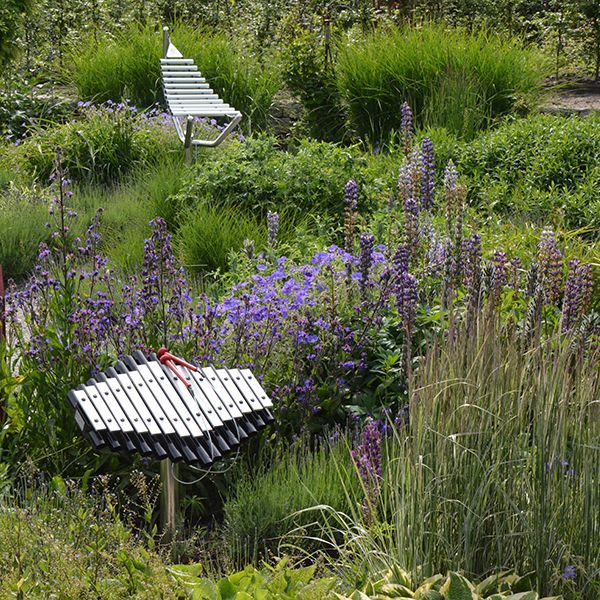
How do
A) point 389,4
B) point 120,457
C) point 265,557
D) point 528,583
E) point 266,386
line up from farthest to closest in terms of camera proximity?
point 389,4
point 266,386
point 120,457
point 265,557
point 528,583

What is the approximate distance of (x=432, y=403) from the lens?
3242mm

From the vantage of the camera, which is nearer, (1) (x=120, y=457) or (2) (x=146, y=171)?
(1) (x=120, y=457)

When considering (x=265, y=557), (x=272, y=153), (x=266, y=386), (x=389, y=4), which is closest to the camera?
(x=265, y=557)

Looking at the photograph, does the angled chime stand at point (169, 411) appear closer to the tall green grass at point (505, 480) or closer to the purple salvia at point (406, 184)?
the tall green grass at point (505, 480)

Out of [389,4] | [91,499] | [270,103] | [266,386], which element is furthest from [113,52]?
[91,499]

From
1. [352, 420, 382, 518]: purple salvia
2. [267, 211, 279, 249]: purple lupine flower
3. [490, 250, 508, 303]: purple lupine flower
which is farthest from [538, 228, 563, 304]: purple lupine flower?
[267, 211, 279, 249]: purple lupine flower

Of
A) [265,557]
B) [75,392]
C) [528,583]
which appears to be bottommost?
[265,557]

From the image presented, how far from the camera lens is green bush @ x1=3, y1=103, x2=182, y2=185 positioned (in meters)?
9.84

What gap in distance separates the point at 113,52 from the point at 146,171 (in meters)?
3.28

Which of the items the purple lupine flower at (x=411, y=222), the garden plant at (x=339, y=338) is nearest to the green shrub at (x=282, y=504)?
the garden plant at (x=339, y=338)

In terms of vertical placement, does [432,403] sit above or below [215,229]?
above

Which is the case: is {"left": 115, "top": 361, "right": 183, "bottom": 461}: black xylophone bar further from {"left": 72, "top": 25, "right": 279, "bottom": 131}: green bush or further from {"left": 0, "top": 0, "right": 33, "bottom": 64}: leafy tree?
{"left": 72, "top": 25, "right": 279, "bottom": 131}: green bush

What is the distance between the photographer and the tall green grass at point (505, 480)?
3.14 m

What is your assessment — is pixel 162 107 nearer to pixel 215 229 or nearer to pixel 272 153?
pixel 272 153
